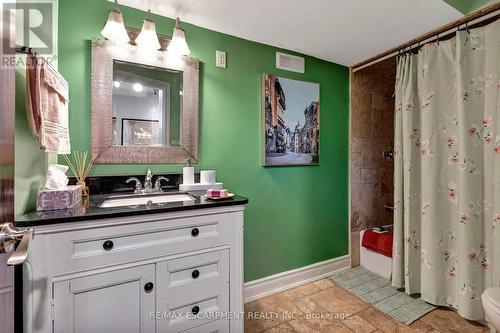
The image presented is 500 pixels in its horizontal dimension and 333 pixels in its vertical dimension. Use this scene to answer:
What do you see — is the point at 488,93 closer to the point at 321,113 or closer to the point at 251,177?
the point at 321,113

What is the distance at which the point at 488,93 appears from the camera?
60.5 inches

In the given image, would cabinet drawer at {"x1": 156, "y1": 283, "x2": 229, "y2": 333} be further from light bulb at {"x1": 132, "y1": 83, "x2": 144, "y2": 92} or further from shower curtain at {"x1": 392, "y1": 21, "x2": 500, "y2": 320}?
shower curtain at {"x1": 392, "y1": 21, "x2": 500, "y2": 320}

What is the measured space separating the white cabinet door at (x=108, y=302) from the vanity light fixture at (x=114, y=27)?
4.32 ft

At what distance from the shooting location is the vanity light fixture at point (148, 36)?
1.47 meters

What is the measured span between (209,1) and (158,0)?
0.32m

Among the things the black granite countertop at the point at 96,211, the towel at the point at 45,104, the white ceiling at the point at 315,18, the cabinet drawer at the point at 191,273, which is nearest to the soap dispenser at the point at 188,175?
the black granite countertop at the point at 96,211

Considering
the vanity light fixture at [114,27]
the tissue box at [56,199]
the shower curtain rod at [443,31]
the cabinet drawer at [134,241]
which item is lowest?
the cabinet drawer at [134,241]

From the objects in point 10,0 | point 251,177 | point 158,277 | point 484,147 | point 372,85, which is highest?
point 372,85

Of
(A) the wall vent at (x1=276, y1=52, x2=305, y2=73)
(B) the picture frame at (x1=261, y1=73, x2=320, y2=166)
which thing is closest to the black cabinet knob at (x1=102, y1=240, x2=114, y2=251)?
(B) the picture frame at (x1=261, y1=73, x2=320, y2=166)

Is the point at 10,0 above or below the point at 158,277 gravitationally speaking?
above

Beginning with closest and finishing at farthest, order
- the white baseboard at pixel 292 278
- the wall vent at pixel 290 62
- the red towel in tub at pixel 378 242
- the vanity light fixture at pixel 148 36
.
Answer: the vanity light fixture at pixel 148 36 → the white baseboard at pixel 292 278 → the wall vent at pixel 290 62 → the red towel in tub at pixel 378 242

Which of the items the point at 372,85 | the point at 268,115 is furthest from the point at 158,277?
the point at 372,85

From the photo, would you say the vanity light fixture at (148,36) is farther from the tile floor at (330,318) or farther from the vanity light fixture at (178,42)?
the tile floor at (330,318)

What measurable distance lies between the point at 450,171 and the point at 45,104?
8.34 feet
